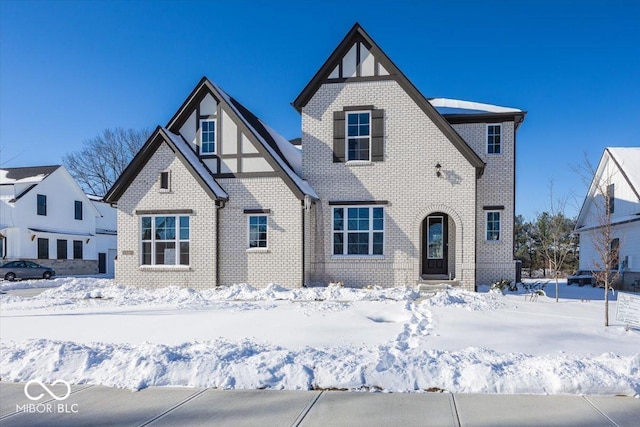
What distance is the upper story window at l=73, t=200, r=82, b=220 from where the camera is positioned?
34188mm

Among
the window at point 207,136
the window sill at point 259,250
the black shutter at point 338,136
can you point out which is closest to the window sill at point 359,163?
the black shutter at point 338,136

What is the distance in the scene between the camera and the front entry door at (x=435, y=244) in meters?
16.2

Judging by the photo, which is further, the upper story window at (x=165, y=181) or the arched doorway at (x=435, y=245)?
the arched doorway at (x=435, y=245)

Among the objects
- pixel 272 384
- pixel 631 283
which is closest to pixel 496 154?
pixel 631 283

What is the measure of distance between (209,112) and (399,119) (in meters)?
6.87

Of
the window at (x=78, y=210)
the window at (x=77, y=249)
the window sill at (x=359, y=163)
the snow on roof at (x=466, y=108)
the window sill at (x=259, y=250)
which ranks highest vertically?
the snow on roof at (x=466, y=108)

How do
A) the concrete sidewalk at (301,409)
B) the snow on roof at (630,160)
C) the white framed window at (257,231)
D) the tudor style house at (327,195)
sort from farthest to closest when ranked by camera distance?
the snow on roof at (630,160) < the white framed window at (257,231) < the tudor style house at (327,195) < the concrete sidewalk at (301,409)

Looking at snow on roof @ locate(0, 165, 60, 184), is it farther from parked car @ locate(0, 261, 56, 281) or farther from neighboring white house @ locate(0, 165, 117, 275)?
parked car @ locate(0, 261, 56, 281)

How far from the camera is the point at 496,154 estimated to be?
54.5ft

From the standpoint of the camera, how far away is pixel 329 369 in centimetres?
555

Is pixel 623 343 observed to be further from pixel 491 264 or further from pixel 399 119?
pixel 399 119

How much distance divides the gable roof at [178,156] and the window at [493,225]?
982 centimetres

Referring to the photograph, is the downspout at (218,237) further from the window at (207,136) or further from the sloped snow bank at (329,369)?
the sloped snow bank at (329,369)

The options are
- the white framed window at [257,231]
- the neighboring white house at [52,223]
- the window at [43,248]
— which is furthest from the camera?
the window at [43,248]
